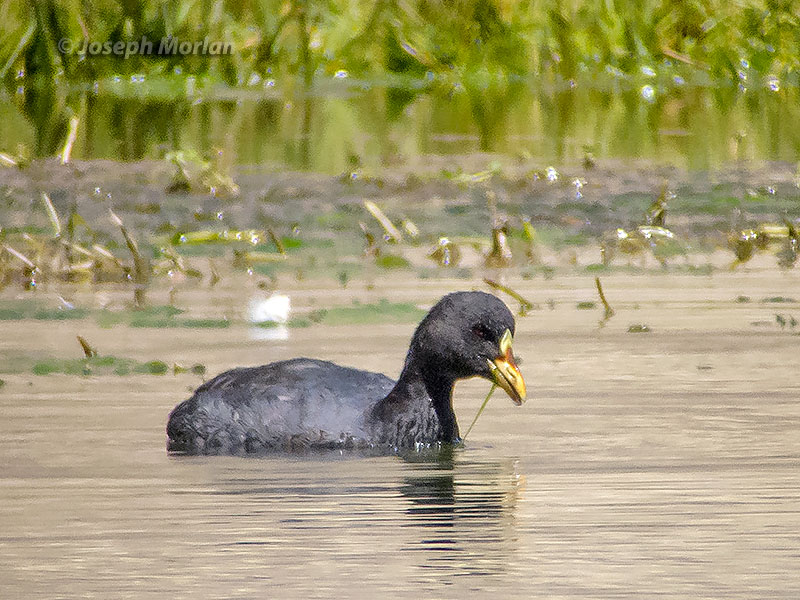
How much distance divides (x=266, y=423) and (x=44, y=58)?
767 cm

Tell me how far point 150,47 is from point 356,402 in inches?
399

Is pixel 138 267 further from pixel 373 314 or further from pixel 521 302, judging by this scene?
pixel 521 302

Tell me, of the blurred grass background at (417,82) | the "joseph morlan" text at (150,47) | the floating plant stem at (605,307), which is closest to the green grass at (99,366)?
the floating plant stem at (605,307)

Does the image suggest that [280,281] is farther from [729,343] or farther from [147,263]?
[729,343]

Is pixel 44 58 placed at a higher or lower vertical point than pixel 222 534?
higher

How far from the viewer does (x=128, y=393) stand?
30.1 ft

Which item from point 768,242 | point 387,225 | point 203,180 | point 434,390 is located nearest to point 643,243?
point 768,242

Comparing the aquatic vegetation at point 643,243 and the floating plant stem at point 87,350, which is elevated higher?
the aquatic vegetation at point 643,243

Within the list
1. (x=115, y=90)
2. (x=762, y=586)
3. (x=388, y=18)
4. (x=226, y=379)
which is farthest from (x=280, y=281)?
(x=115, y=90)

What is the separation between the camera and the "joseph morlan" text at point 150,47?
17328mm

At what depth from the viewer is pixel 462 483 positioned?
24.8 feet

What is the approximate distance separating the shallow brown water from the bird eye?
0.38 metres

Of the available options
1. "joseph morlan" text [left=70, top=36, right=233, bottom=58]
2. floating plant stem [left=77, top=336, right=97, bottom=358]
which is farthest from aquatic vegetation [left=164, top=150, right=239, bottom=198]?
floating plant stem [left=77, top=336, right=97, bottom=358]

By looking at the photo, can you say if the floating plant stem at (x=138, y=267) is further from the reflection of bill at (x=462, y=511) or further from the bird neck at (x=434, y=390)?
the reflection of bill at (x=462, y=511)
